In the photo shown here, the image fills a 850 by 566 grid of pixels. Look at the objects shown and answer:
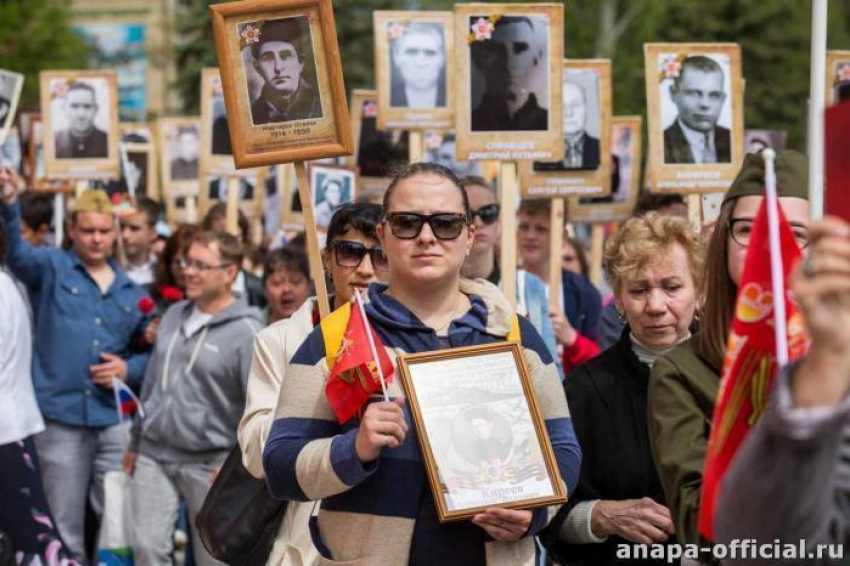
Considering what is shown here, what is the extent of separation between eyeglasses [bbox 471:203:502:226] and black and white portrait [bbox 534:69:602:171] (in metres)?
1.86

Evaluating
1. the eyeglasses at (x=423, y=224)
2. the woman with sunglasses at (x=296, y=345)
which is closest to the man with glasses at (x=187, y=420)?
the woman with sunglasses at (x=296, y=345)

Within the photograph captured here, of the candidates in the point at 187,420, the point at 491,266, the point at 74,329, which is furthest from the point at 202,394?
the point at 74,329

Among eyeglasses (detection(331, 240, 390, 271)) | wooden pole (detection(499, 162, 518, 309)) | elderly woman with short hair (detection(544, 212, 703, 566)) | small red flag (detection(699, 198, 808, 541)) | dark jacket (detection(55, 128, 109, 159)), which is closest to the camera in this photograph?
small red flag (detection(699, 198, 808, 541))

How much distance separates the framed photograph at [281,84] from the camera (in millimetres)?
5148

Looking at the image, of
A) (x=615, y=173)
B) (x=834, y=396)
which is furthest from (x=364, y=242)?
(x=615, y=173)

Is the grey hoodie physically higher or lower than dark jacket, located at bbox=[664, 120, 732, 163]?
lower

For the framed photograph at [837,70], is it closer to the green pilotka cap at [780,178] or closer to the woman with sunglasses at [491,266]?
the woman with sunglasses at [491,266]

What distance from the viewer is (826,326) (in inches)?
96.6

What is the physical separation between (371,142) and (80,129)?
206 centimetres

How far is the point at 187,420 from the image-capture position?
24.0 feet

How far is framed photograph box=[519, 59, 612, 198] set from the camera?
30.2 ft

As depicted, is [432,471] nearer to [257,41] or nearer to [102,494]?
[257,41]

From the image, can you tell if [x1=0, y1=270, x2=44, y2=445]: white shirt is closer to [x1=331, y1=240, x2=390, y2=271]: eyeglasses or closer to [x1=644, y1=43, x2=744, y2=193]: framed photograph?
[x1=331, y1=240, x2=390, y2=271]: eyeglasses

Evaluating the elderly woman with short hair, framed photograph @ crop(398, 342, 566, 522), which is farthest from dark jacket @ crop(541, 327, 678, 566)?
framed photograph @ crop(398, 342, 566, 522)
